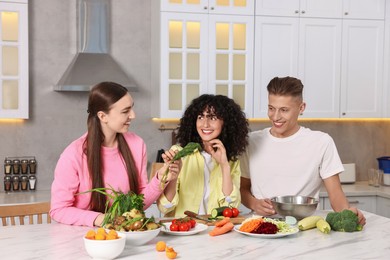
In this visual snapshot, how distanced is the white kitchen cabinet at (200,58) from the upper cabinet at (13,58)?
106cm

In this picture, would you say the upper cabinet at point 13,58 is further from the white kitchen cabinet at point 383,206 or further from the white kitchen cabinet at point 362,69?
the white kitchen cabinet at point 383,206

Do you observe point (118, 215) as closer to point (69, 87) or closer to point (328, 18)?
point (69, 87)

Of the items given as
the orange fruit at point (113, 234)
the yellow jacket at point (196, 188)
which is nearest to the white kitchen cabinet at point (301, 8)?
the yellow jacket at point (196, 188)

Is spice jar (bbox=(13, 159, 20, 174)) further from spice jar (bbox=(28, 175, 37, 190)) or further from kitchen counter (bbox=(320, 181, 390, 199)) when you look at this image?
kitchen counter (bbox=(320, 181, 390, 199))

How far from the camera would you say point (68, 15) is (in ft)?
16.2

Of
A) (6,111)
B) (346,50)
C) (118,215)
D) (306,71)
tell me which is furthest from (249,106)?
(118,215)

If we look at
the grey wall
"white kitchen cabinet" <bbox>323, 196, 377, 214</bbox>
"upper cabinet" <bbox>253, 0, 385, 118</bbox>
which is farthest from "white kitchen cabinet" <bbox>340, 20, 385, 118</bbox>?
the grey wall

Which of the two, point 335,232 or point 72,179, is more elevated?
point 72,179

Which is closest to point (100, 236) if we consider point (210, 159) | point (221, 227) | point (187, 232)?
point (187, 232)

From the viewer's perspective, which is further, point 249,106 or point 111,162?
point 249,106

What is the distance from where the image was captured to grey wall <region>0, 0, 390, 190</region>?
4.89 metres

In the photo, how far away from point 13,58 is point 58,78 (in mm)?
469

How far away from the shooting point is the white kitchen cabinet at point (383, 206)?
4848 millimetres

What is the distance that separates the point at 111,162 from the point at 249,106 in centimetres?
222
